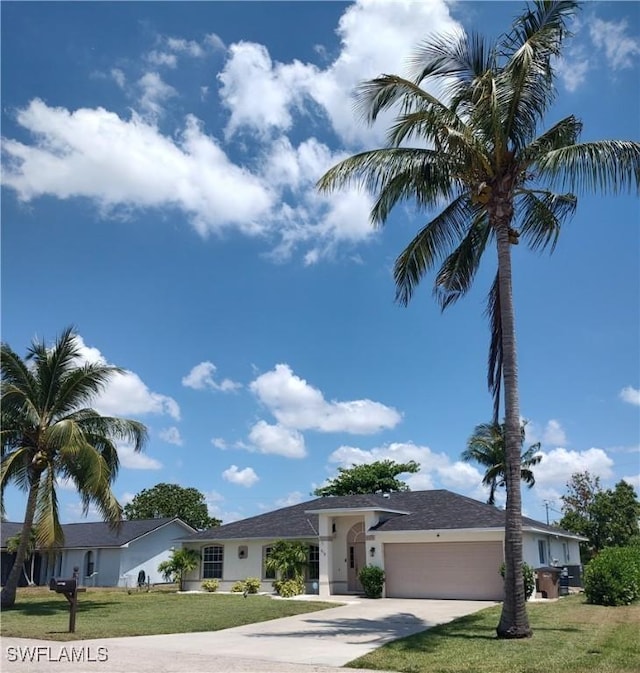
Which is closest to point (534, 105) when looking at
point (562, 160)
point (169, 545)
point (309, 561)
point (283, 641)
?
point (562, 160)

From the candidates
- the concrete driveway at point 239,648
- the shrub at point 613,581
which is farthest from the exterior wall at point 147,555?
the shrub at point 613,581

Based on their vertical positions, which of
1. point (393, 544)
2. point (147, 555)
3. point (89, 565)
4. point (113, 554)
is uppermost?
point (393, 544)

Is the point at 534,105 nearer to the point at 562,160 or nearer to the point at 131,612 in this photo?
the point at 562,160

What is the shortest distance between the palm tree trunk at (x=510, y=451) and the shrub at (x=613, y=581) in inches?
373

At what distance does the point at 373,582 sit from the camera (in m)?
24.0

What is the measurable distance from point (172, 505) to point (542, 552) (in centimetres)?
4005

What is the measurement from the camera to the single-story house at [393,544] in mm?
23125

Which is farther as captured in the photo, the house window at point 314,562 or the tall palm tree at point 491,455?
the tall palm tree at point 491,455

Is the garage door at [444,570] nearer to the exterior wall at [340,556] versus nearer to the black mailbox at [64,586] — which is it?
the exterior wall at [340,556]

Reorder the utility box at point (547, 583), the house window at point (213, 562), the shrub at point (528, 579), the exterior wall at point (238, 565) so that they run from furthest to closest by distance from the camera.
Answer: the house window at point (213, 562), the exterior wall at point (238, 565), the utility box at point (547, 583), the shrub at point (528, 579)

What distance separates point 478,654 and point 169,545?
3201 cm

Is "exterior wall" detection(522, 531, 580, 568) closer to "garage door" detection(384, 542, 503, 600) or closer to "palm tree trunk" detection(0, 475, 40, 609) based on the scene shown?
"garage door" detection(384, 542, 503, 600)

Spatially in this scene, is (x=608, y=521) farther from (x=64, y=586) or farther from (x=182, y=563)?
(x=64, y=586)

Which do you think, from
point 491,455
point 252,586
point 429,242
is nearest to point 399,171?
point 429,242
